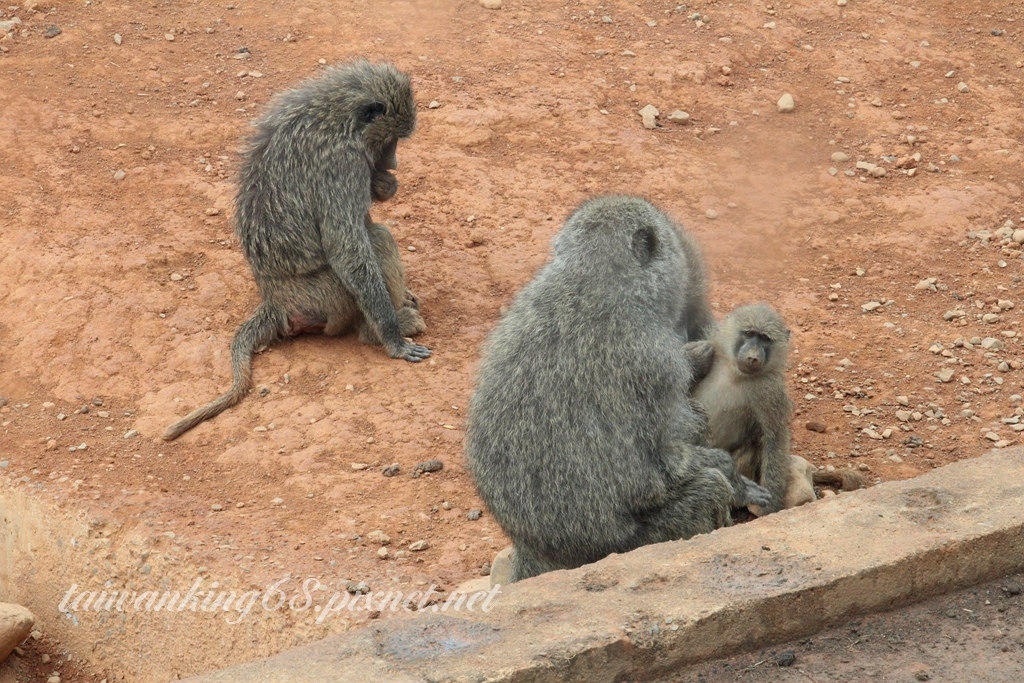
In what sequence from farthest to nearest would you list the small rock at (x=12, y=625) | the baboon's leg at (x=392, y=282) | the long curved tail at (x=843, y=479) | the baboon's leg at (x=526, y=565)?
the baboon's leg at (x=392, y=282), the small rock at (x=12, y=625), the long curved tail at (x=843, y=479), the baboon's leg at (x=526, y=565)

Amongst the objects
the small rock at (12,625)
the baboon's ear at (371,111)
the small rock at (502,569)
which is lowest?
the small rock at (12,625)

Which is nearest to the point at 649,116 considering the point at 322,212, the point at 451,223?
the point at 451,223

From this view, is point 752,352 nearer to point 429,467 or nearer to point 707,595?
A: point 707,595

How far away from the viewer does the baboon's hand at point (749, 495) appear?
501cm

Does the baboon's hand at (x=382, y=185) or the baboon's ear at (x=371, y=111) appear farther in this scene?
the baboon's hand at (x=382, y=185)

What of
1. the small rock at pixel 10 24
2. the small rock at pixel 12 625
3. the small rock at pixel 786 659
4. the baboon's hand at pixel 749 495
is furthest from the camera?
the small rock at pixel 10 24

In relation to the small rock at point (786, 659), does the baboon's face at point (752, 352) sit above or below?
above

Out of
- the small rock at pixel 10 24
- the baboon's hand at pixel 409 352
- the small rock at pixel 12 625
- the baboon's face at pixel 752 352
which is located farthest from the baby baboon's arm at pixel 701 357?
the small rock at pixel 10 24

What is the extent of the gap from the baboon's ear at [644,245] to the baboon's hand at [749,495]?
0.95 m

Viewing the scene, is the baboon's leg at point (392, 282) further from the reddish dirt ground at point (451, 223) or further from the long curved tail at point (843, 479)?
the long curved tail at point (843, 479)

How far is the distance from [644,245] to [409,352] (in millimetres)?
2446

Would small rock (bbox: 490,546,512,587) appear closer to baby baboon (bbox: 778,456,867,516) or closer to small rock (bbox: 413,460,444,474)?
small rock (bbox: 413,460,444,474)

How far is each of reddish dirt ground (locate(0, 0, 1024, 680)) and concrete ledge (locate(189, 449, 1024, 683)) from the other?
4.46ft

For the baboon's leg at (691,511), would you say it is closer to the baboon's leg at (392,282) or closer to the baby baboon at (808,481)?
the baby baboon at (808,481)
